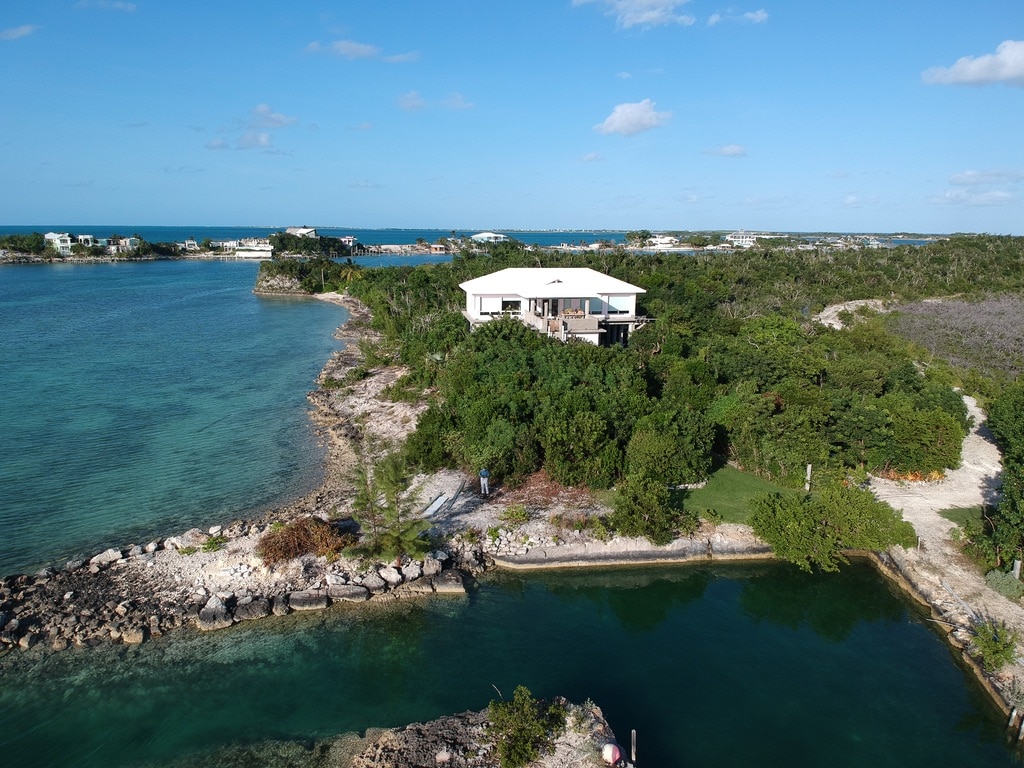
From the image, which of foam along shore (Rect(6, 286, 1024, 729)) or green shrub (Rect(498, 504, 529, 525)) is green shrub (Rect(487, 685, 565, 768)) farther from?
green shrub (Rect(498, 504, 529, 525))

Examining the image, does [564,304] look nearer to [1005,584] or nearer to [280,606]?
[1005,584]

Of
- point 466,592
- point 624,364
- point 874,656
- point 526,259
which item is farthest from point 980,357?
point 526,259

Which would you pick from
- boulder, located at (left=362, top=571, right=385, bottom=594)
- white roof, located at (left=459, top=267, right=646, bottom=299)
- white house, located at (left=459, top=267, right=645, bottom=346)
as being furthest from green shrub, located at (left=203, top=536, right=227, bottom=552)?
white roof, located at (left=459, top=267, right=646, bottom=299)

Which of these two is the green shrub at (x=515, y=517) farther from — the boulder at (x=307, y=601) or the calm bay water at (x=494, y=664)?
the boulder at (x=307, y=601)

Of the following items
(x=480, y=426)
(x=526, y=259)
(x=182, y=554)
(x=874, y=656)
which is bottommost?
(x=874, y=656)

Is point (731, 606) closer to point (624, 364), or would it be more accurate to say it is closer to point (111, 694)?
point (624, 364)

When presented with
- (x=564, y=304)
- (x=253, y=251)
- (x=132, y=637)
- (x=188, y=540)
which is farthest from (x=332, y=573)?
(x=253, y=251)
